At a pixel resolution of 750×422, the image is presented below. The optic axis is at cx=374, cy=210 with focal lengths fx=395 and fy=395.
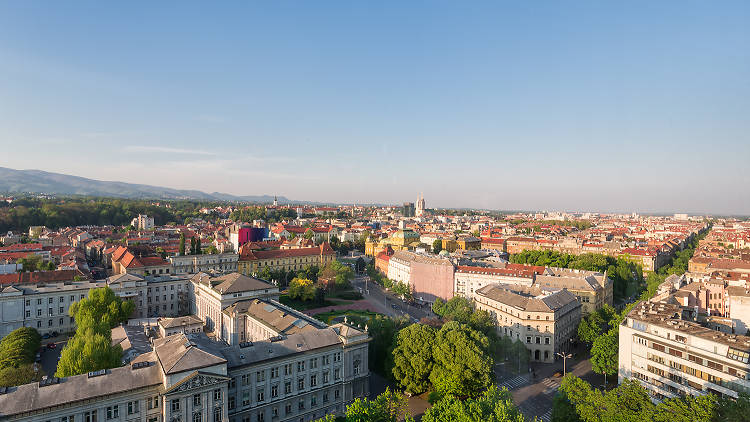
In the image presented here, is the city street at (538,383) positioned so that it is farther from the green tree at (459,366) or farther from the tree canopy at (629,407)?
the tree canopy at (629,407)

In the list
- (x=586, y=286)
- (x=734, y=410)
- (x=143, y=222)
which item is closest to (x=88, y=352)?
(x=734, y=410)

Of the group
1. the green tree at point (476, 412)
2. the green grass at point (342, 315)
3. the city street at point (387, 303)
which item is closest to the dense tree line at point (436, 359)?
the green tree at point (476, 412)

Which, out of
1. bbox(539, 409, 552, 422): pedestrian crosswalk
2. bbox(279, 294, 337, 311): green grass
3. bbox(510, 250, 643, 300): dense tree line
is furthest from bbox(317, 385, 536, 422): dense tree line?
bbox(510, 250, 643, 300): dense tree line

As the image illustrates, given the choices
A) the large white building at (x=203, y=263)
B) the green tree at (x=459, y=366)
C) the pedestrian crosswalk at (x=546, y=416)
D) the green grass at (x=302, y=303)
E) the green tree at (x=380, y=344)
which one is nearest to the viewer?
the pedestrian crosswalk at (x=546, y=416)

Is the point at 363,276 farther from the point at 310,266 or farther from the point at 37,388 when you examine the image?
the point at 37,388

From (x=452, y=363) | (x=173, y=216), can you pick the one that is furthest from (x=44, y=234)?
(x=452, y=363)

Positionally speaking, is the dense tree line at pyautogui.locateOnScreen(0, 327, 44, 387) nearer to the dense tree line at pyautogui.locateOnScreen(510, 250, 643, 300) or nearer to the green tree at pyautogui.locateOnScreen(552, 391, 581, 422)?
the green tree at pyautogui.locateOnScreen(552, 391, 581, 422)
